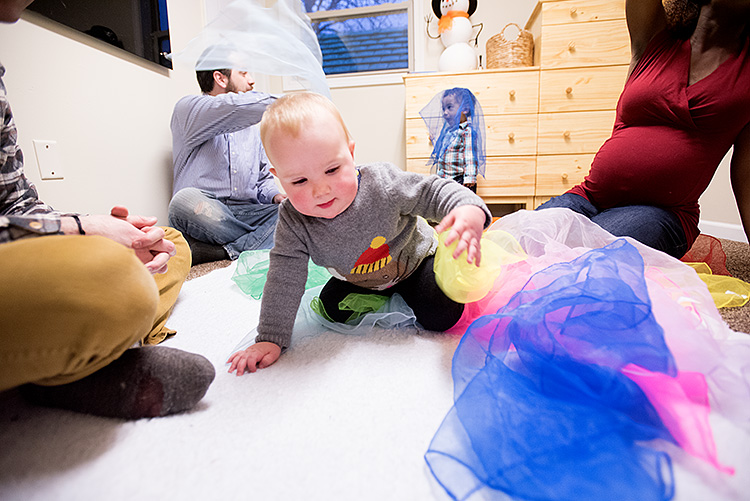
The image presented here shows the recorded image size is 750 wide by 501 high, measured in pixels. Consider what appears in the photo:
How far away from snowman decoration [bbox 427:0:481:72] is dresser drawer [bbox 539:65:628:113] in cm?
44

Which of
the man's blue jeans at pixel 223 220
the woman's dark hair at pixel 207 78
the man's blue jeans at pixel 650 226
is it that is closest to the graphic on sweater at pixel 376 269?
the man's blue jeans at pixel 650 226

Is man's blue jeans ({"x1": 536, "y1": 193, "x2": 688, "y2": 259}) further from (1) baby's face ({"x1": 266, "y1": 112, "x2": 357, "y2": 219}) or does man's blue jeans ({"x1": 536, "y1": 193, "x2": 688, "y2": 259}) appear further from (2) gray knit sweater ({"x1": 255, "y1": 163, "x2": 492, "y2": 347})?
(1) baby's face ({"x1": 266, "y1": 112, "x2": 357, "y2": 219})

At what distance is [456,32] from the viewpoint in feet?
7.02

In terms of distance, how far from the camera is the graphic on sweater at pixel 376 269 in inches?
26.9

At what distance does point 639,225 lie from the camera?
87 centimetres

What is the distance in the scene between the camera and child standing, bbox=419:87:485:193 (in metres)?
1.97

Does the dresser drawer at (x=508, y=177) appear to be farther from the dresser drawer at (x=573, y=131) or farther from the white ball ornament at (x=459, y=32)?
the white ball ornament at (x=459, y=32)

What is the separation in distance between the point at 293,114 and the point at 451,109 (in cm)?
162

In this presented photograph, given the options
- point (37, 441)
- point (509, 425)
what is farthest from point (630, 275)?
point (37, 441)

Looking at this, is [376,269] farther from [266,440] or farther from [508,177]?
[508,177]

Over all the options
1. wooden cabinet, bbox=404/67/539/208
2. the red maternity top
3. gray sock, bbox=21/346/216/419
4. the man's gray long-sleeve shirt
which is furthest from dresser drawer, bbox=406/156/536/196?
gray sock, bbox=21/346/216/419

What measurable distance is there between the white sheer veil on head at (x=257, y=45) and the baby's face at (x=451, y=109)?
1.01 m

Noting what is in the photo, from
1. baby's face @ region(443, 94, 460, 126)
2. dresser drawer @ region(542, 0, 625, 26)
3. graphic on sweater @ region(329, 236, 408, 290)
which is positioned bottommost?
graphic on sweater @ region(329, 236, 408, 290)

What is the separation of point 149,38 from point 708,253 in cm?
203
